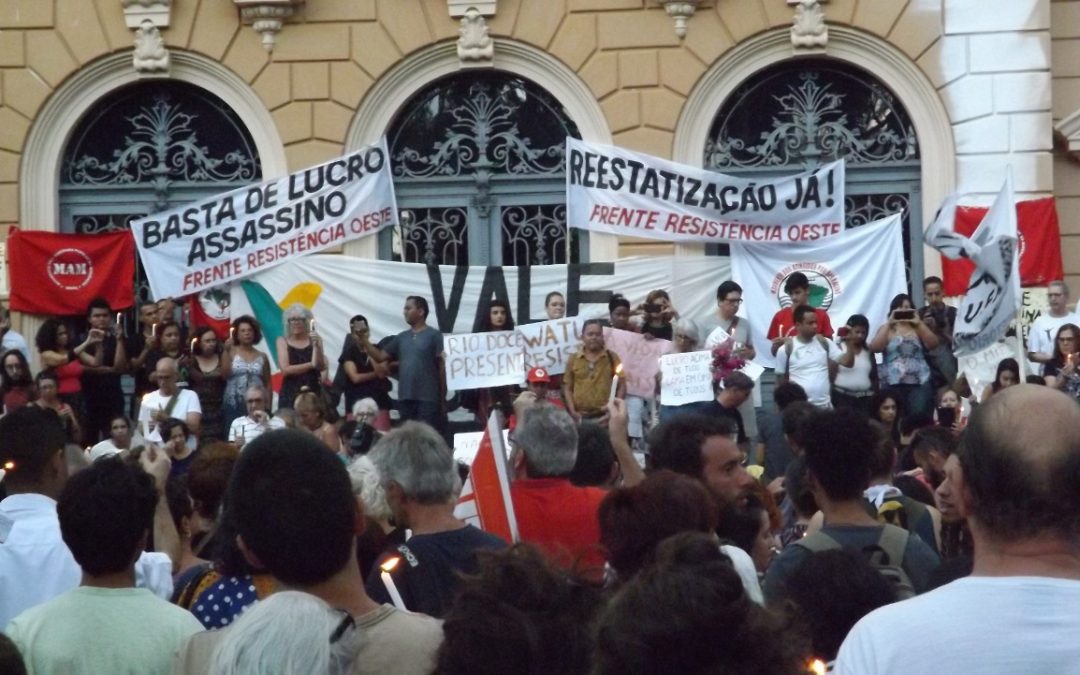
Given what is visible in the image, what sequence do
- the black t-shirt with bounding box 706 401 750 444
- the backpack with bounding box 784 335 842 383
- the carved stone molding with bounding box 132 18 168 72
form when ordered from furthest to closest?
1. the carved stone molding with bounding box 132 18 168 72
2. the backpack with bounding box 784 335 842 383
3. the black t-shirt with bounding box 706 401 750 444

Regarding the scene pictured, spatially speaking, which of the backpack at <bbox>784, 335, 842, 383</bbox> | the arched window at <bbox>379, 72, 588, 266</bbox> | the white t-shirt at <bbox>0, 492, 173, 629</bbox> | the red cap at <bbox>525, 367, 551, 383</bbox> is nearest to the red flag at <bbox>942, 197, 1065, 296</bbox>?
the backpack at <bbox>784, 335, 842, 383</bbox>

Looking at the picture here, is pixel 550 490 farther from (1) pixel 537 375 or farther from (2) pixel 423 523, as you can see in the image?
(1) pixel 537 375

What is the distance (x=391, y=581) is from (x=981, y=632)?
2.22 metres

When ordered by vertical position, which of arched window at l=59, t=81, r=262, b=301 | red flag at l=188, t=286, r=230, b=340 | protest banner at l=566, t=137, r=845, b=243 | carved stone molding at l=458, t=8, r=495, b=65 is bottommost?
red flag at l=188, t=286, r=230, b=340

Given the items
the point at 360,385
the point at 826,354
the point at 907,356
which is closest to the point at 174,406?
the point at 360,385

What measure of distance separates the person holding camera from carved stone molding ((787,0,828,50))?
3.43 metres

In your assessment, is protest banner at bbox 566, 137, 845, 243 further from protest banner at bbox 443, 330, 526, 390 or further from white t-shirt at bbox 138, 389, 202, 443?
white t-shirt at bbox 138, 389, 202, 443

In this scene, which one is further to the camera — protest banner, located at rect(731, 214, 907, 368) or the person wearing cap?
protest banner, located at rect(731, 214, 907, 368)

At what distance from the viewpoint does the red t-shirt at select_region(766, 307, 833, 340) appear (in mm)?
15766

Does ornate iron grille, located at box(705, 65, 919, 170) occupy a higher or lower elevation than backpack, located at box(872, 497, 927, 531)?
higher

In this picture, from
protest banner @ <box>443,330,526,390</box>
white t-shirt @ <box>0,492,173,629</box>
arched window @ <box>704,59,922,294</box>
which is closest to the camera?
white t-shirt @ <box>0,492,173,629</box>

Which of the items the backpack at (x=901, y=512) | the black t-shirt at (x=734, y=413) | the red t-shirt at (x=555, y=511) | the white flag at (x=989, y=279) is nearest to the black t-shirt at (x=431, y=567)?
the red t-shirt at (x=555, y=511)

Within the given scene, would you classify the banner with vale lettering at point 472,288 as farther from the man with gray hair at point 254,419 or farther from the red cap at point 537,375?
the man with gray hair at point 254,419

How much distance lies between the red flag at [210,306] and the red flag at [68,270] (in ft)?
2.18
